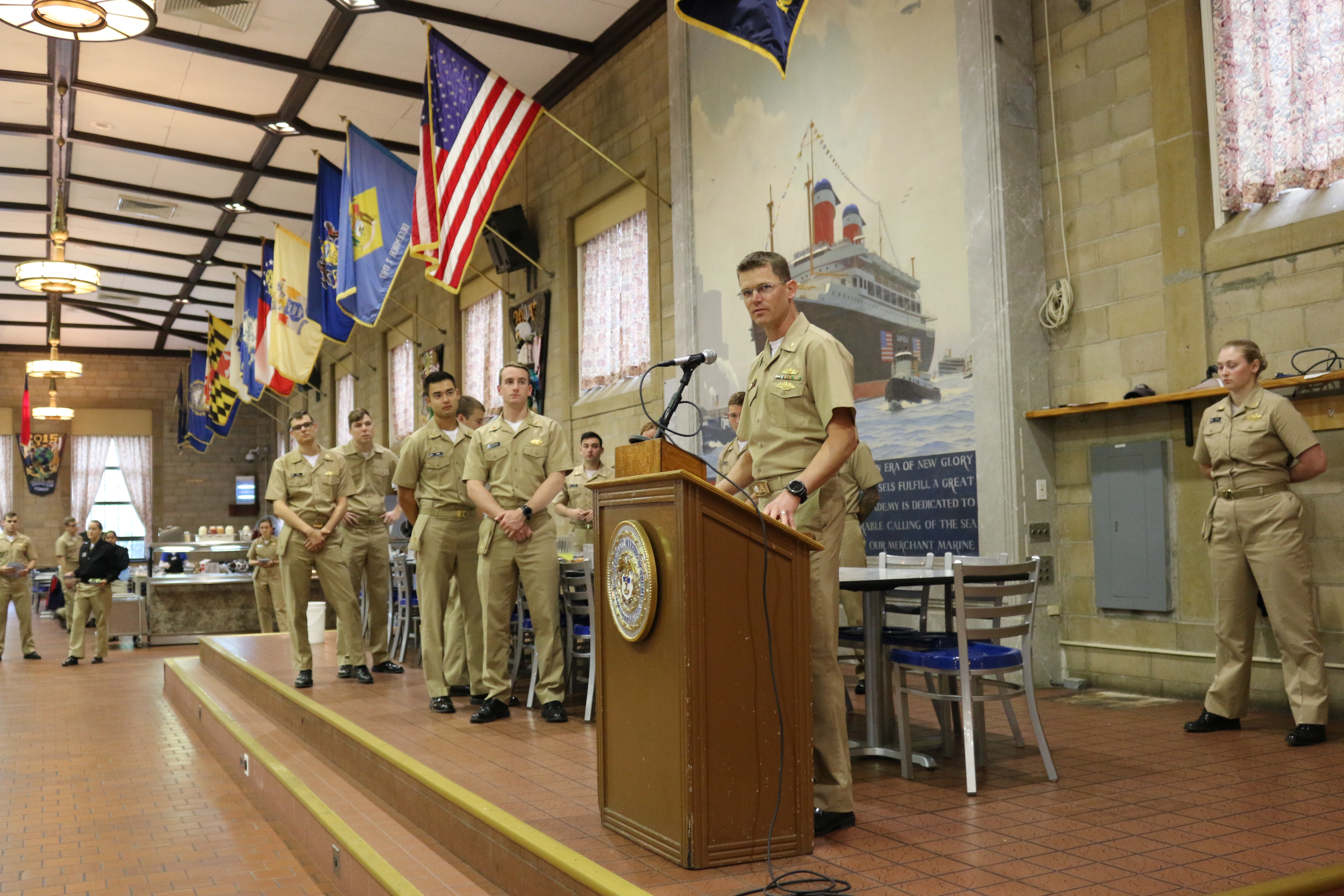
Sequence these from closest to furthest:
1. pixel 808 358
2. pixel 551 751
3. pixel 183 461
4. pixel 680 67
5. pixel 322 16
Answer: pixel 808 358, pixel 551 751, pixel 680 67, pixel 322 16, pixel 183 461

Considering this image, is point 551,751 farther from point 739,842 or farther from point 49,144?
point 49,144

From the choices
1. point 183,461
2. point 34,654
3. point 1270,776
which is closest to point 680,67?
point 1270,776

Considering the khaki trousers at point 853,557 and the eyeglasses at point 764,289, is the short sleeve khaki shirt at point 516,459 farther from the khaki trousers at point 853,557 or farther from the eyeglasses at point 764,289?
the eyeglasses at point 764,289

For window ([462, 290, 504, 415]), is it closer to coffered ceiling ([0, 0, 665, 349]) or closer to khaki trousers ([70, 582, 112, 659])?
coffered ceiling ([0, 0, 665, 349])

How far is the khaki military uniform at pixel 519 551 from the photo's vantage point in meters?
4.96

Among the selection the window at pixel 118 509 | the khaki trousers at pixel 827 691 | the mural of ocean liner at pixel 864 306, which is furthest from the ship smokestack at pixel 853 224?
the window at pixel 118 509

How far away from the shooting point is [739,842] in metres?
2.63

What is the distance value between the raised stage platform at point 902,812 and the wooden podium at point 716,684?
0.08 metres

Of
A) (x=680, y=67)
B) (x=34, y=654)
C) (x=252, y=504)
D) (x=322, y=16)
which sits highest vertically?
(x=322, y=16)

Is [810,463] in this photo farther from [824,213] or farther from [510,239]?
[510,239]

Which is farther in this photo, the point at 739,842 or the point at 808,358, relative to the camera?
the point at 808,358

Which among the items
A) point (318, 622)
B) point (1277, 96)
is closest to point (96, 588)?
point (318, 622)

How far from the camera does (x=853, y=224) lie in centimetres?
718

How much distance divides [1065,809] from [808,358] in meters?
1.57
